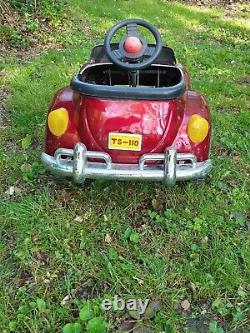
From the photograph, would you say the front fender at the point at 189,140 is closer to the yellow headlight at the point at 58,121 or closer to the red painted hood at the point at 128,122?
the red painted hood at the point at 128,122

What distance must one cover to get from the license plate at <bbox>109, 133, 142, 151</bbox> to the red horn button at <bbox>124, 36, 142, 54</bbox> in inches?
24.9

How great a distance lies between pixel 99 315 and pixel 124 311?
6.0 inches

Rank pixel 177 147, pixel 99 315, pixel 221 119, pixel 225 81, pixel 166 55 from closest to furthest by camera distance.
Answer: pixel 99 315 < pixel 177 147 < pixel 166 55 < pixel 221 119 < pixel 225 81

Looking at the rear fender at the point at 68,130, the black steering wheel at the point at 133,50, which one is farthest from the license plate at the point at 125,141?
the black steering wheel at the point at 133,50

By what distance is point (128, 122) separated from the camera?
3.05 m

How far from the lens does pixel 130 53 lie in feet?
10.7

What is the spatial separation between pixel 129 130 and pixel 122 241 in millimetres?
761

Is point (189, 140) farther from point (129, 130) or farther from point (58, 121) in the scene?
point (58, 121)

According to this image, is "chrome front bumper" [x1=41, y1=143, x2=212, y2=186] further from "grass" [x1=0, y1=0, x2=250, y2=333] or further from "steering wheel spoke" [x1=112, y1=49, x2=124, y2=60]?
"steering wheel spoke" [x1=112, y1=49, x2=124, y2=60]

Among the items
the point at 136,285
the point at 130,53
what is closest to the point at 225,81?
the point at 130,53

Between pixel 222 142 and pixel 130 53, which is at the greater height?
pixel 130 53

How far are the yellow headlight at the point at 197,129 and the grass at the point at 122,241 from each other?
0.50 meters

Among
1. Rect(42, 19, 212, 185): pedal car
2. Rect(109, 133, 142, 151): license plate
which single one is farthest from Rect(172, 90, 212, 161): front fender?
Rect(109, 133, 142, 151): license plate

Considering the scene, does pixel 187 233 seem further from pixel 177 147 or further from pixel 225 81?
pixel 225 81
